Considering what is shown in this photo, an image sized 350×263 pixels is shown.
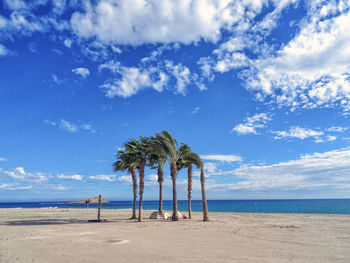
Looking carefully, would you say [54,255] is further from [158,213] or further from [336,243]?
[158,213]

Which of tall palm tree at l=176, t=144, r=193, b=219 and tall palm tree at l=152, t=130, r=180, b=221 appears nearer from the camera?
tall palm tree at l=152, t=130, r=180, b=221

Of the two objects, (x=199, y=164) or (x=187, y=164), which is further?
(x=187, y=164)

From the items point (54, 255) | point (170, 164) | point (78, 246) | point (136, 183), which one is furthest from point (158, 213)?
point (54, 255)

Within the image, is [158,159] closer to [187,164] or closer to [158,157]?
[158,157]

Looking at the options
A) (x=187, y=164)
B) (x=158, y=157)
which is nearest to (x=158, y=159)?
(x=158, y=157)

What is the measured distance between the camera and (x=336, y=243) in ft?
36.8

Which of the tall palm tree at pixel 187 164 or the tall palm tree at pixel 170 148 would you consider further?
the tall palm tree at pixel 187 164

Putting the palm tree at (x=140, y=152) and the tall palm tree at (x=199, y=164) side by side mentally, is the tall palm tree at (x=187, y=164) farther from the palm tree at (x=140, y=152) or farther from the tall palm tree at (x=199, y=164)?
the palm tree at (x=140, y=152)

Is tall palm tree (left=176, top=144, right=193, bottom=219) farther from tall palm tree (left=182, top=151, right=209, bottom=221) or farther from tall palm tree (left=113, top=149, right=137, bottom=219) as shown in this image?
tall palm tree (left=113, top=149, right=137, bottom=219)

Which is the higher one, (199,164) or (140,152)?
(140,152)

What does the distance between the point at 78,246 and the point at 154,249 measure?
340cm

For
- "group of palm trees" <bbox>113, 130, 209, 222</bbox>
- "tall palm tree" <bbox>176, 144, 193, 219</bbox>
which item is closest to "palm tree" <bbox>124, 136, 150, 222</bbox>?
"group of palm trees" <bbox>113, 130, 209, 222</bbox>

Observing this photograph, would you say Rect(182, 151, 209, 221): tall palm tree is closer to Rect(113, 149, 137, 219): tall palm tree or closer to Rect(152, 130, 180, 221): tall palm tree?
Rect(152, 130, 180, 221): tall palm tree

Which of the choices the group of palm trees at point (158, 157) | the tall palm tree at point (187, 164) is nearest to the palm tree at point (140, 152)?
the group of palm trees at point (158, 157)
